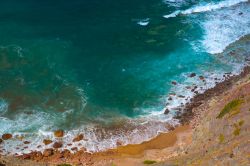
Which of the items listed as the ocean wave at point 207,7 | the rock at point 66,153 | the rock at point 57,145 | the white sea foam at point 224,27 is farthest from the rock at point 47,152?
the ocean wave at point 207,7

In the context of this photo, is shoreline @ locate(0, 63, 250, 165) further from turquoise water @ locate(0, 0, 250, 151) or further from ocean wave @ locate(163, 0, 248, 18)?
ocean wave @ locate(163, 0, 248, 18)

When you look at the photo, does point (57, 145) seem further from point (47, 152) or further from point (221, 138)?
point (221, 138)

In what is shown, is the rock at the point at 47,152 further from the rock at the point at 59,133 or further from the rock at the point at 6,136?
the rock at the point at 6,136

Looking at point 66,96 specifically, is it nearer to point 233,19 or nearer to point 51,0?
point 51,0

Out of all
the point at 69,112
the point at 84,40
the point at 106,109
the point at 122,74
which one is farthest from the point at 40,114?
the point at 84,40

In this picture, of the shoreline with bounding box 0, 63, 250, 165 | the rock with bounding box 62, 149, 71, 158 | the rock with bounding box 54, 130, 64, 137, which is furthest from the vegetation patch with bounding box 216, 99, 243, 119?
the rock with bounding box 54, 130, 64, 137

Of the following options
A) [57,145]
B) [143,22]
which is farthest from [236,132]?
[143,22]
